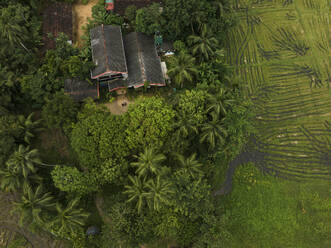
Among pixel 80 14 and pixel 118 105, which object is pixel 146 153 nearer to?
pixel 118 105

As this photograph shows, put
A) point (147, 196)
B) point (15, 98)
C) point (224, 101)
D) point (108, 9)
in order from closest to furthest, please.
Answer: point (147, 196)
point (224, 101)
point (15, 98)
point (108, 9)

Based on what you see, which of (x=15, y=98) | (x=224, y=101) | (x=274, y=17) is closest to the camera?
(x=224, y=101)

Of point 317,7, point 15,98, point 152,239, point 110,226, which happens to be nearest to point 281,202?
point 152,239

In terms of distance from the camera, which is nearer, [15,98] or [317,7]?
[15,98]

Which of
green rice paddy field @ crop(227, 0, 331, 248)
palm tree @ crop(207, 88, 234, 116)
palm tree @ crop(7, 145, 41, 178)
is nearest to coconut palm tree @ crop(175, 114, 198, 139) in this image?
palm tree @ crop(207, 88, 234, 116)

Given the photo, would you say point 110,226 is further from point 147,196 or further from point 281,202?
point 281,202

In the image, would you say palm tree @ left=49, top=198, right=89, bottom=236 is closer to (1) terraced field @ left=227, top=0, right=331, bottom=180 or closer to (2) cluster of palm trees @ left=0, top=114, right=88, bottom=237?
(2) cluster of palm trees @ left=0, top=114, right=88, bottom=237
